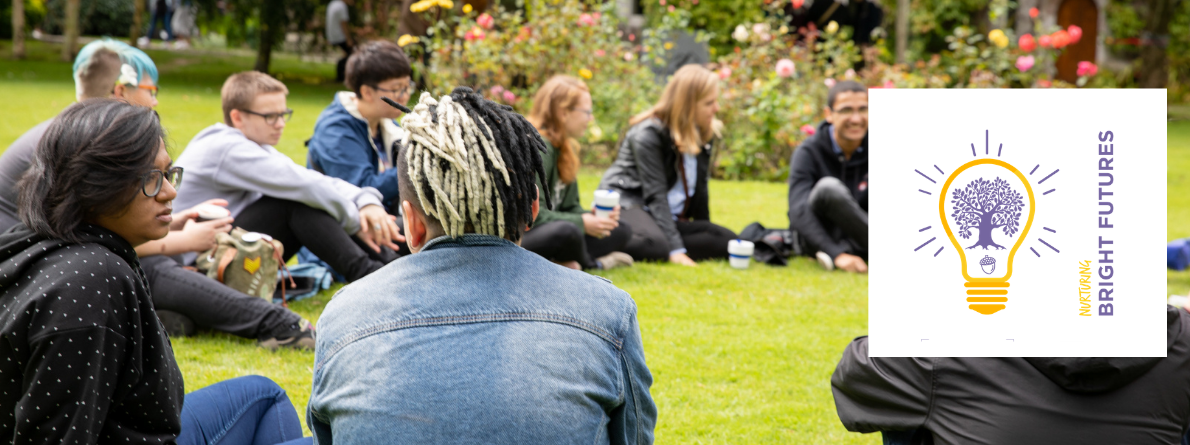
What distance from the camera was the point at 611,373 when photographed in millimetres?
1604

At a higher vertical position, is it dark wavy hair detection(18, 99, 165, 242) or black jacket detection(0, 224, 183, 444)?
dark wavy hair detection(18, 99, 165, 242)

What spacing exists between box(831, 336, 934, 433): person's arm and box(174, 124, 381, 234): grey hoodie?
266 cm

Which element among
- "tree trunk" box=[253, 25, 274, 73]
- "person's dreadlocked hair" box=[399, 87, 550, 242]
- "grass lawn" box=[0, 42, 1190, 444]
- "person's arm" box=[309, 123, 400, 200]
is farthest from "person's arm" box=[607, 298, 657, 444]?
"tree trunk" box=[253, 25, 274, 73]

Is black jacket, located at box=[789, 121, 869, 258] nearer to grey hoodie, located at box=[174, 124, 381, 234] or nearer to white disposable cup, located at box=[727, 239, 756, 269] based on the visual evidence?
white disposable cup, located at box=[727, 239, 756, 269]

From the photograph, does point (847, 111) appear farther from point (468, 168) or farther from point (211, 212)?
point (468, 168)

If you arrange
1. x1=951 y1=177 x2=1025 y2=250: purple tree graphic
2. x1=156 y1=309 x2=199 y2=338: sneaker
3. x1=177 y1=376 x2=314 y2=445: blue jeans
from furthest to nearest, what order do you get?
x1=156 y1=309 x2=199 y2=338: sneaker → x1=177 y1=376 x2=314 y2=445: blue jeans → x1=951 y1=177 x2=1025 y2=250: purple tree graphic

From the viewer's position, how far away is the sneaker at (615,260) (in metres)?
5.50

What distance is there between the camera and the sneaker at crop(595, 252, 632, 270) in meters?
5.50

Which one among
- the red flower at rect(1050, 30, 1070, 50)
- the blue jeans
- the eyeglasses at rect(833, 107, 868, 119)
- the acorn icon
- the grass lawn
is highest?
the red flower at rect(1050, 30, 1070, 50)

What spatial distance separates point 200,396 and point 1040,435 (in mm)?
1890

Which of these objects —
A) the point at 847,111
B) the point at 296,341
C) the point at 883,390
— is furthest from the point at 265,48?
the point at 883,390

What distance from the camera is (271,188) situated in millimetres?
4121

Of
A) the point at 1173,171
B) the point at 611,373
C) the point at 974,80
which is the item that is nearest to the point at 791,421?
the point at 611,373

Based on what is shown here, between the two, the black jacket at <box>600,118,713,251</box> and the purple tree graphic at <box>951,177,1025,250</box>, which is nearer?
the purple tree graphic at <box>951,177,1025,250</box>
